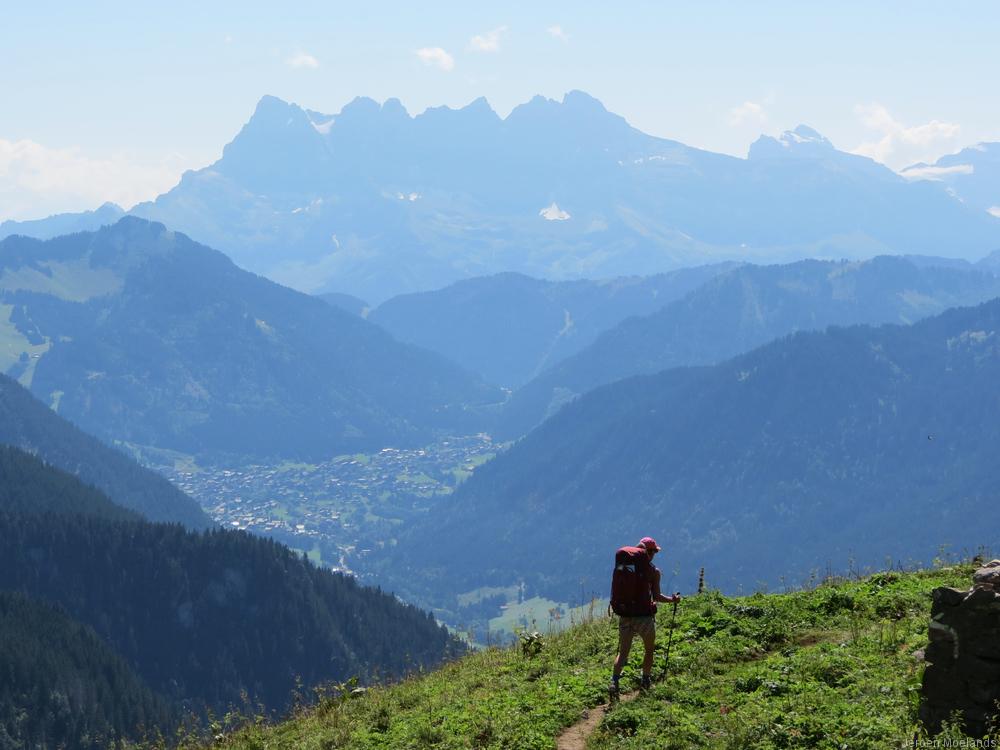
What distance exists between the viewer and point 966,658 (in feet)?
52.6

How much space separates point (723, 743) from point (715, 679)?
11.5 feet

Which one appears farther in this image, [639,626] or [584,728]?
[639,626]

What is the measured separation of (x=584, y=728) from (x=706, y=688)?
2.88m

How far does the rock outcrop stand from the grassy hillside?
882mm

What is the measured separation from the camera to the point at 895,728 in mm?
17156

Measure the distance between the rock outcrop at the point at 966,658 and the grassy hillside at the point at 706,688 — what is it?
0.88 meters

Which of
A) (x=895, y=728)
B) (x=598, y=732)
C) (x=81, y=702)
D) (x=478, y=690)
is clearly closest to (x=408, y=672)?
(x=478, y=690)

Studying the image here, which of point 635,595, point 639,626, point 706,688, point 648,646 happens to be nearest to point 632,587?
point 635,595

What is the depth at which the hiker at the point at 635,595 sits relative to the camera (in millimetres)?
20781

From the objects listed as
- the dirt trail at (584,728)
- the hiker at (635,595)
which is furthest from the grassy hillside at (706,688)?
the hiker at (635,595)

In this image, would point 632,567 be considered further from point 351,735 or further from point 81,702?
point 81,702

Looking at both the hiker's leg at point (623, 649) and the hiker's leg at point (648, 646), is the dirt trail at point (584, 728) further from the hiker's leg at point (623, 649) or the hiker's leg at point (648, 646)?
the hiker's leg at point (623, 649)

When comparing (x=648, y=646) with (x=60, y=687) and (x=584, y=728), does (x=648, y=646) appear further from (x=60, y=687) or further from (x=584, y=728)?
(x=60, y=687)

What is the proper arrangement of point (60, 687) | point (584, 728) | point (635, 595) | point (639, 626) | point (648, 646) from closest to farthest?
point (584, 728) < point (635, 595) < point (639, 626) < point (648, 646) < point (60, 687)
